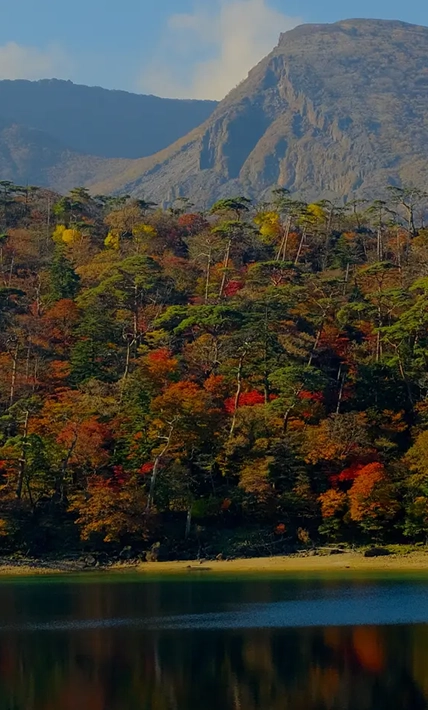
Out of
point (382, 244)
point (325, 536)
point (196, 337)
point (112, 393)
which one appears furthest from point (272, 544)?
point (382, 244)

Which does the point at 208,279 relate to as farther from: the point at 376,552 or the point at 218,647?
the point at 218,647

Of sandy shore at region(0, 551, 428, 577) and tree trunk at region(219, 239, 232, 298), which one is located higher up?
tree trunk at region(219, 239, 232, 298)

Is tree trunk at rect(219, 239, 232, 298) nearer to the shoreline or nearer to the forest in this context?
the forest

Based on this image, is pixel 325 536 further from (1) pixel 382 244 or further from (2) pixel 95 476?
(1) pixel 382 244

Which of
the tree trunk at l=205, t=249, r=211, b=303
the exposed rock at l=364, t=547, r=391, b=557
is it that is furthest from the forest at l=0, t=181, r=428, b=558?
the exposed rock at l=364, t=547, r=391, b=557

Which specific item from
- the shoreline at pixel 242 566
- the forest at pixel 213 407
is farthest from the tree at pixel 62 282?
the shoreline at pixel 242 566

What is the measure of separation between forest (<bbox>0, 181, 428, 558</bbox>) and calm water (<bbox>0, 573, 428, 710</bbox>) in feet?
41.2

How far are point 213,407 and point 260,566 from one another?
46.5ft

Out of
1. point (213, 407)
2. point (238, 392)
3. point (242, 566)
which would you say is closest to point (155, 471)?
point (213, 407)

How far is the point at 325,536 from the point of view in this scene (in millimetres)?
67812

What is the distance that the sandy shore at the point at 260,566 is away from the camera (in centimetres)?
6147

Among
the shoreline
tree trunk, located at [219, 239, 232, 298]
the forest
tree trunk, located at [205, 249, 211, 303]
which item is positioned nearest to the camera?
the shoreline

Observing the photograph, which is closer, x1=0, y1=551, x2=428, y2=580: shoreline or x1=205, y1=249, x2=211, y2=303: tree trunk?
x1=0, y1=551, x2=428, y2=580: shoreline

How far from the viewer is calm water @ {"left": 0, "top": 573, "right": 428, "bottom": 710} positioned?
97.7ft
